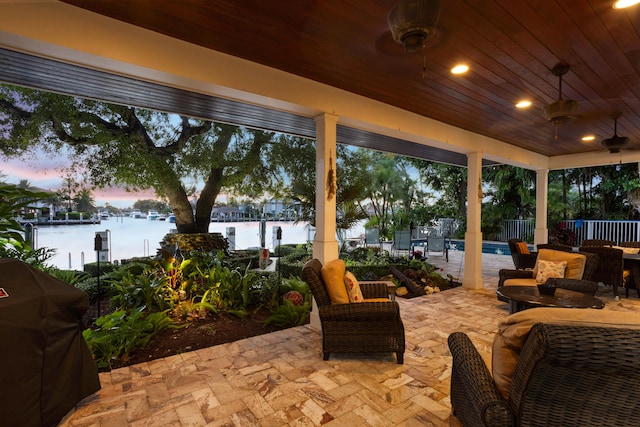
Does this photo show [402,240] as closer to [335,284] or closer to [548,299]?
[548,299]

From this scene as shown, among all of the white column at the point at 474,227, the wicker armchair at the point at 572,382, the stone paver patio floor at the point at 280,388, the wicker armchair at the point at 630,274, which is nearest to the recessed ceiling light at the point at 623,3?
the wicker armchair at the point at 572,382

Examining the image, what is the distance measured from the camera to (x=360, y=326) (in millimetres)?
2861

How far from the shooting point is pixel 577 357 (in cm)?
100

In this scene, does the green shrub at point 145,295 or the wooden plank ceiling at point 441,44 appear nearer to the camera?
the wooden plank ceiling at point 441,44

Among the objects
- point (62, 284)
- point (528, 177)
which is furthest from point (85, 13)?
point (528, 177)

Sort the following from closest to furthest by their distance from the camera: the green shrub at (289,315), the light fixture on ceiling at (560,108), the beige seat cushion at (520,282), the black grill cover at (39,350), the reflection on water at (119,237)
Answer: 1. the black grill cover at (39,350)
2. the light fixture on ceiling at (560,108)
3. the green shrub at (289,315)
4. the beige seat cushion at (520,282)
5. the reflection on water at (119,237)

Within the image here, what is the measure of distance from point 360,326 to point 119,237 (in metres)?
8.08

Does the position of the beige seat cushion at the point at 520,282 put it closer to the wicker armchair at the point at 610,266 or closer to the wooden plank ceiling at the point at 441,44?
the wicker armchair at the point at 610,266

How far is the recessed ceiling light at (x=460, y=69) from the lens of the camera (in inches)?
118

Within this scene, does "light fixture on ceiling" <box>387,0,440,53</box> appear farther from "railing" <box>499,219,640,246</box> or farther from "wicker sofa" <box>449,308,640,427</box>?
"railing" <box>499,219,640,246</box>

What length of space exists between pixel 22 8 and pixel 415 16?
8.40 feet

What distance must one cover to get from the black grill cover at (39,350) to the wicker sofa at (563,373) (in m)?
2.35

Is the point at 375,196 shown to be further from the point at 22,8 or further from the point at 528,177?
the point at 22,8

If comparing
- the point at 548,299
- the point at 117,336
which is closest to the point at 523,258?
the point at 548,299
